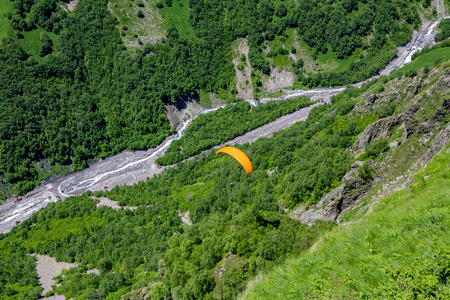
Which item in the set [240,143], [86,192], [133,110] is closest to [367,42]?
[240,143]

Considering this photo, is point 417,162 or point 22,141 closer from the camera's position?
point 417,162

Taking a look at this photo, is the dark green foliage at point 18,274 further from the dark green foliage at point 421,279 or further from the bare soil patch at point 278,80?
the bare soil patch at point 278,80

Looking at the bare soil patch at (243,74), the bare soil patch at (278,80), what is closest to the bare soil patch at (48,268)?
the bare soil patch at (243,74)

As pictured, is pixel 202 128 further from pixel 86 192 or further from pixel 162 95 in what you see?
pixel 86 192

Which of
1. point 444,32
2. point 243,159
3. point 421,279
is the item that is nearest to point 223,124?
point 243,159

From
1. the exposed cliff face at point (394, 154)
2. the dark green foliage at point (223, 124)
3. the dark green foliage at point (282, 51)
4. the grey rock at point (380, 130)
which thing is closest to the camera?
the exposed cliff face at point (394, 154)

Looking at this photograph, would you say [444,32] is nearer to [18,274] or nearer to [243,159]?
[243,159]
